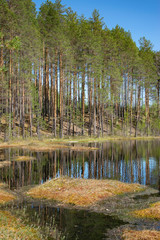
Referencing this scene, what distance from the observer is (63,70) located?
48.9 meters

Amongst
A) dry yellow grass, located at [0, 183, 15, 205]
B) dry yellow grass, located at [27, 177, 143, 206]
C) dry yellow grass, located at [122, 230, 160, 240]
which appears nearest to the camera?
dry yellow grass, located at [122, 230, 160, 240]

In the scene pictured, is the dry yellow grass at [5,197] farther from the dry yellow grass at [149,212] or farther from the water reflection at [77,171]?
the dry yellow grass at [149,212]

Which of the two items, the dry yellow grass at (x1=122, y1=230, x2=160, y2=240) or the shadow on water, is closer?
the dry yellow grass at (x1=122, y1=230, x2=160, y2=240)

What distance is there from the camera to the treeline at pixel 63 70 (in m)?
37.6

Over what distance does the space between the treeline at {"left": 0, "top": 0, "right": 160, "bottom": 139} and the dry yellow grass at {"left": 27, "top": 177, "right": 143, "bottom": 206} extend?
15890 millimetres

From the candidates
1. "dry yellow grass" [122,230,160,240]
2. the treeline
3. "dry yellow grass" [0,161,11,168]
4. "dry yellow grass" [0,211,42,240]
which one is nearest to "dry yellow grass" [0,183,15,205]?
"dry yellow grass" [0,211,42,240]

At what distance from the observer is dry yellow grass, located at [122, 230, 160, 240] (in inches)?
282

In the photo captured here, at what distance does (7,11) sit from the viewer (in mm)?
33719

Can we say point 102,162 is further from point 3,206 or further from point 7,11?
point 7,11

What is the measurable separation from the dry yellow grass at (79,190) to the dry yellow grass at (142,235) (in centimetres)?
370

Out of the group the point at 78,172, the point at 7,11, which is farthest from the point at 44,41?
the point at 78,172

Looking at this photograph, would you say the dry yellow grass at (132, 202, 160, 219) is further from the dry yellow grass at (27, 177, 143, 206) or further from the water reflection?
the water reflection

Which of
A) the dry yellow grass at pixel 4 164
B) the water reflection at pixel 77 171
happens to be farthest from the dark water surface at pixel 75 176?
the dry yellow grass at pixel 4 164

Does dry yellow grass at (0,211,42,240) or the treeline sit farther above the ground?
the treeline
